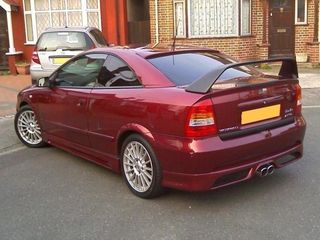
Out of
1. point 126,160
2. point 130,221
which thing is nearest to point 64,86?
point 126,160

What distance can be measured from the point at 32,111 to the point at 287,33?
12353 millimetres

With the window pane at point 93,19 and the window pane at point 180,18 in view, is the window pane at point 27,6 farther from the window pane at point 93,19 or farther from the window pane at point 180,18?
the window pane at point 180,18

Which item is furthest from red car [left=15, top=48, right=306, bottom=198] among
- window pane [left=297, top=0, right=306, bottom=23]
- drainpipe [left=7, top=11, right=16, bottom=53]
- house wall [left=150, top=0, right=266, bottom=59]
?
window pane [left=297, top=0, right=306, bottom=23]

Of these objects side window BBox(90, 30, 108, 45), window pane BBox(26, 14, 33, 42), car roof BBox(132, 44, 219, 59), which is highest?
window pane BBox(26, 14, 33, 42)

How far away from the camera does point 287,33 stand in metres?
17.1

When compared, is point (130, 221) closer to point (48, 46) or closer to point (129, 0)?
point (48, 46)

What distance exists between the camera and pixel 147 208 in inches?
180

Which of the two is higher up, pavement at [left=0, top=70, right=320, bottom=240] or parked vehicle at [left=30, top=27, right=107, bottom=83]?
parked vehicle at [left=30, top=27, right=107, bottom=83]

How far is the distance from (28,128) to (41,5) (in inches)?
449

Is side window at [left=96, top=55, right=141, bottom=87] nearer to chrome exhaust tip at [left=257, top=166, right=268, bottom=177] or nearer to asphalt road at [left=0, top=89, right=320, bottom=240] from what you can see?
asphalt road at [left=0, top=89, right=320, bottom=240]

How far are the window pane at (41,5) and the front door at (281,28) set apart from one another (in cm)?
785

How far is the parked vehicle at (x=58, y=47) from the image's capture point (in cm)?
1173

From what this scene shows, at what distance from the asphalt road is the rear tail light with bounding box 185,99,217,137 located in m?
0.76

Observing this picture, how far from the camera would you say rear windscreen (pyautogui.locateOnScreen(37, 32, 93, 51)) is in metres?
11.8
